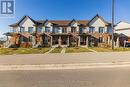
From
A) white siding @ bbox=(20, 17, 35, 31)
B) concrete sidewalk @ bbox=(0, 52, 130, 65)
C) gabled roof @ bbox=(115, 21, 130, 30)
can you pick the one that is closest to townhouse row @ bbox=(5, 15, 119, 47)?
white siding @ bbox=(20, 17, 35, 31)

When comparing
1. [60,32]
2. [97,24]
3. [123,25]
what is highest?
[123,25]

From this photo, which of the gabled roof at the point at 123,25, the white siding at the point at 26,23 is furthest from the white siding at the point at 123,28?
the white siding at the point at 26,23

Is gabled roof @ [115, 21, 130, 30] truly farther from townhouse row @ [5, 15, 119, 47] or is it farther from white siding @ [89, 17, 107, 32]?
white siding @ [89, 17, 107, 32]

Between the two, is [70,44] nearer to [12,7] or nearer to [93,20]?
[93,20]

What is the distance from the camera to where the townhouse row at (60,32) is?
52.1m

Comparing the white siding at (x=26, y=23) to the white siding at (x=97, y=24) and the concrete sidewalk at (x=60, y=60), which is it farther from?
the concrete sidewalk at (x=60, y=60)

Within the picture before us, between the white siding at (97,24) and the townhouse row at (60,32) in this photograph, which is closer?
the townhouse row at (60,32)

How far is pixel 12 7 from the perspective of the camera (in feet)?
90.3

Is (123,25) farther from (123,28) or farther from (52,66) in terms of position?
(52,66)

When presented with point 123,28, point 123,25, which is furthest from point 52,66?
point 123,25

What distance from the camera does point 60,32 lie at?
5325cm

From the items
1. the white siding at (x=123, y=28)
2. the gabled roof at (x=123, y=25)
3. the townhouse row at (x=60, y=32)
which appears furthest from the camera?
the gabled roof at (x=123, y=25)

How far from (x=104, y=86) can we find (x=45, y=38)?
45.6m

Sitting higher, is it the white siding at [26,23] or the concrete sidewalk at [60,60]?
the white siding at [26,23]
